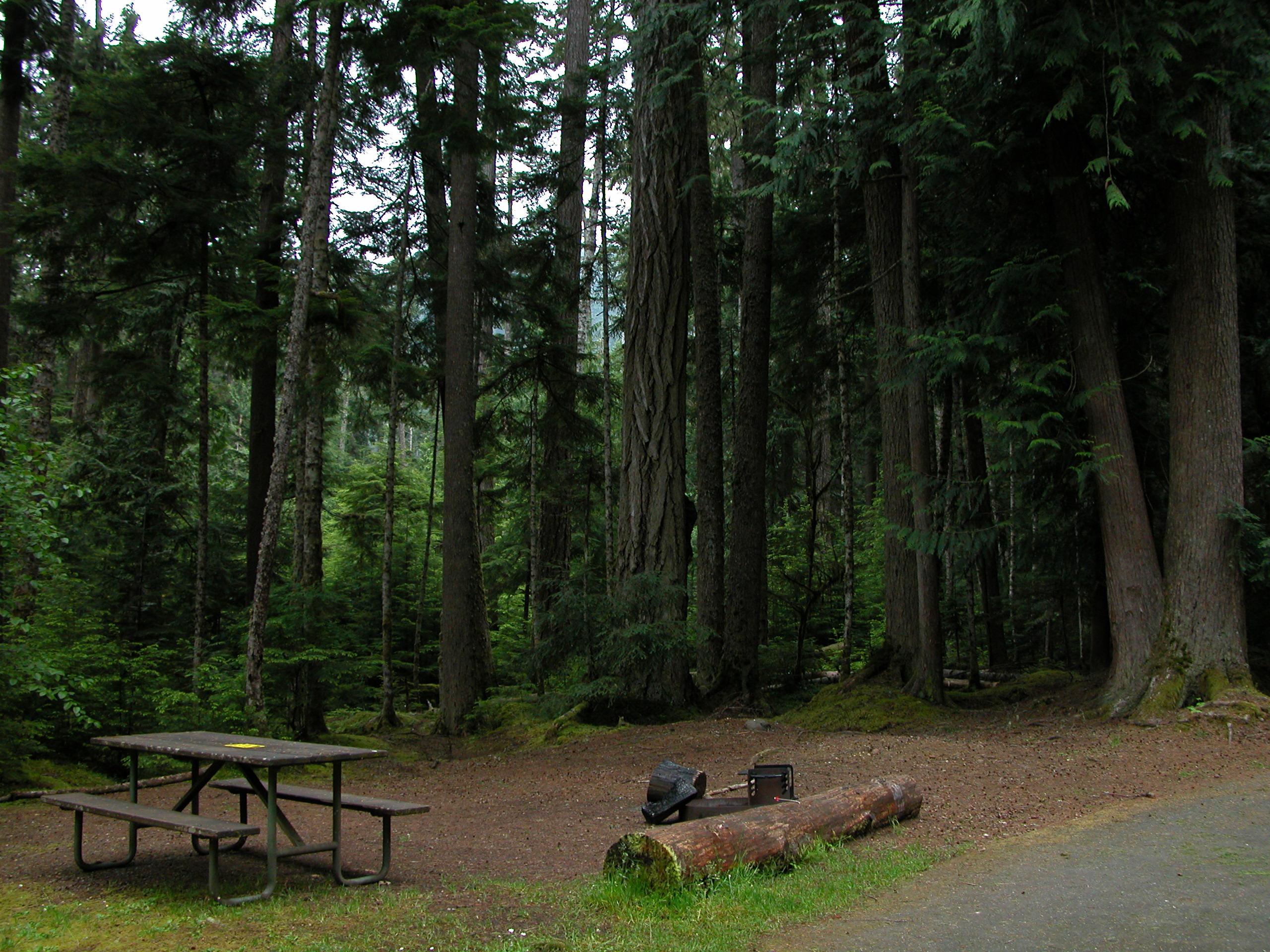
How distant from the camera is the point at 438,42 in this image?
13297mm

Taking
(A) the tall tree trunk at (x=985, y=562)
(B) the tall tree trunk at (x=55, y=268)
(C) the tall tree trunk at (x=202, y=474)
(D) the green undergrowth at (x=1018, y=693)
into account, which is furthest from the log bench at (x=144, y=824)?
(A) the tall tree trunk at (x=985, y=562)

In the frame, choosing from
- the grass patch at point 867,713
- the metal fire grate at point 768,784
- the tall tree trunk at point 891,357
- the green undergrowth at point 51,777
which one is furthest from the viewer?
the tall tree trunk at point 891,357

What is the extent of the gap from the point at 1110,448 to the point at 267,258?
44.0 feet

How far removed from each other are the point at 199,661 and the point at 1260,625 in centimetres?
1613

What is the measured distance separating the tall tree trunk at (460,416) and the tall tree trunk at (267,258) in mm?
3055

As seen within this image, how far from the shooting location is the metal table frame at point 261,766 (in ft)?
16.4

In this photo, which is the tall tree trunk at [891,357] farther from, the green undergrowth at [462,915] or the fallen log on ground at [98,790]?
the fallen log on ground at [98,790]

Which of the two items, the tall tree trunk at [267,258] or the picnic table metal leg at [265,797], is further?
the tall tree trunk at [267,258]

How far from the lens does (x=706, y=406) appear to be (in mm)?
14398

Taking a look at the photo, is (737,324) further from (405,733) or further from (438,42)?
(405,733)

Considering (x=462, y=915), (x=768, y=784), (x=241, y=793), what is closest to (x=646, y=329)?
(x=768, y=784)

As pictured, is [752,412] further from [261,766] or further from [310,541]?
[261,766]

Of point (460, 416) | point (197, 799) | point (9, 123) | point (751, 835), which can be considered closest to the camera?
point (751, 835)

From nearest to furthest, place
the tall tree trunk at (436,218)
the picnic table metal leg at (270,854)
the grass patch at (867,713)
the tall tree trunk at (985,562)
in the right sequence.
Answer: the picnic table metal leg at (270,854) → the grass patch at (867,713) → the tall tree trunk at (985,562) → the tall tree trunk at (436,218)
